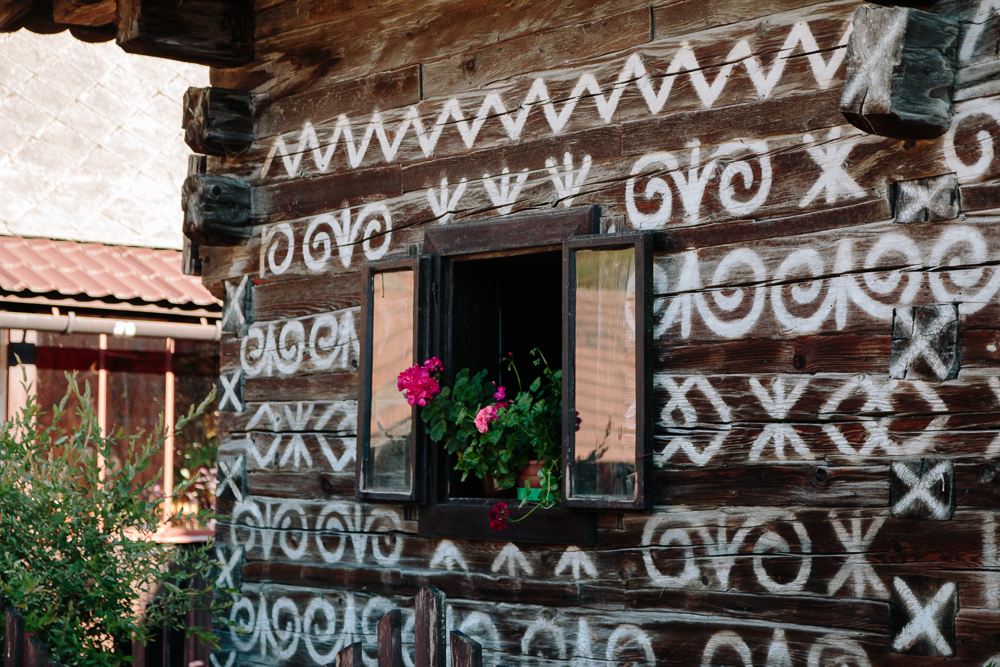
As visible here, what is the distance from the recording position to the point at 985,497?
354 centimetres

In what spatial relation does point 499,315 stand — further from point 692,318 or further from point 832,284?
point 832,284

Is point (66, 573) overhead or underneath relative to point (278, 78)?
underneath

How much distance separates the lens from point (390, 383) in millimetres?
5121

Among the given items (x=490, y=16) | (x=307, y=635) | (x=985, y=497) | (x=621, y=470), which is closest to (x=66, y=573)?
(x=307, y=635)

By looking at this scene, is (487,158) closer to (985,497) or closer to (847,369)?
(847,369)

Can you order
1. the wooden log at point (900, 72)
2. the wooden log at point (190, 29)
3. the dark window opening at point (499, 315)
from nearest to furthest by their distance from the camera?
the wooden log at point (900, 72) → the dark window opening at point (499, 315) → the wooden log at point (190, 29)

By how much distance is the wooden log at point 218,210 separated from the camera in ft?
19.1

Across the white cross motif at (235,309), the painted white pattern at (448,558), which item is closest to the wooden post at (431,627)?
the painted white pattern at (448,558)

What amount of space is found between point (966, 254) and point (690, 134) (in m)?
1.10

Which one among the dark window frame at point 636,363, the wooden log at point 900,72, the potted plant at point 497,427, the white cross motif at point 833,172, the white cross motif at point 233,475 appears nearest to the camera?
the wooden log at point 900,72

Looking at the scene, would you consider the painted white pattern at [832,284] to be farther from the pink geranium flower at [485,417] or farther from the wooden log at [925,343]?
the pink geranium flower at [485,417]

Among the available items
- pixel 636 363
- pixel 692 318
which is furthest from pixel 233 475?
pixel 692 318

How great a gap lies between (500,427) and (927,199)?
67.6 inches

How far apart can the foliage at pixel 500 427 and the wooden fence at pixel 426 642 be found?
1382 mm
